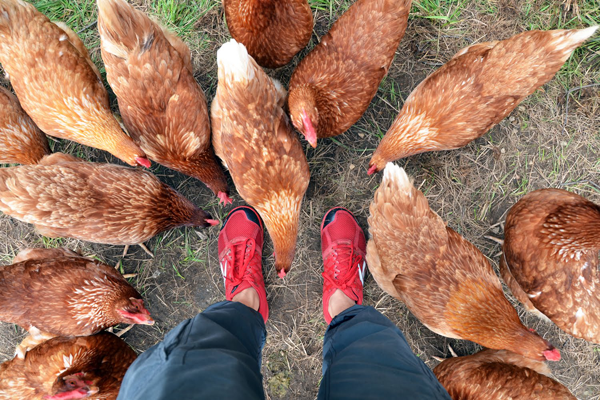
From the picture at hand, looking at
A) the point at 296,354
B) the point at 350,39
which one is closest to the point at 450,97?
the point at 350,39

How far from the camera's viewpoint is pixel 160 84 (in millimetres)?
1938

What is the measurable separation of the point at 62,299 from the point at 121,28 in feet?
5.68

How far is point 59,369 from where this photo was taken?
79.4 inches

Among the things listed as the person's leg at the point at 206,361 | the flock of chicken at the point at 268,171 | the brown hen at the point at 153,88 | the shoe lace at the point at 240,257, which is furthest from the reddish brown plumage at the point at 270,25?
the person's leg at the point at 206,361

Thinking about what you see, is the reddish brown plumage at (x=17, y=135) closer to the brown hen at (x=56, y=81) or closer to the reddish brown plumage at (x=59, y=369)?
the brown hen at (x=56, y=81)

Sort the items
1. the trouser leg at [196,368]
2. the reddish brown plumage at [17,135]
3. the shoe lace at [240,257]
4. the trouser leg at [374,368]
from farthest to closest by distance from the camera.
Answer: the shoe lace at [240,257] → the reddish brown plumage at [17,135] → the trouser leg at [374,368] → the trouser leg at [196,368]

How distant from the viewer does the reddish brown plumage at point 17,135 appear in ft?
6.96

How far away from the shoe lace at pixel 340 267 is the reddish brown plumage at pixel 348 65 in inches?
36.9

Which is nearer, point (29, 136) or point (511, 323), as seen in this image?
point (511, 323)

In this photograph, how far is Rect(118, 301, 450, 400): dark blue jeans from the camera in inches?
49.8

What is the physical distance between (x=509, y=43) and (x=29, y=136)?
10.7 feet

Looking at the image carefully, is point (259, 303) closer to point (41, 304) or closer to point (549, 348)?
point (41, 304)

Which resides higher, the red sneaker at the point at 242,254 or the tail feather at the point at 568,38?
the tail feather at the point at 568,38

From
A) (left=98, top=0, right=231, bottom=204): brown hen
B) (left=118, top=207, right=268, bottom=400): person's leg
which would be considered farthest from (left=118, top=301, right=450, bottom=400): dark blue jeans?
(left=98, top=0, right=231, bottom=204): brown hen
